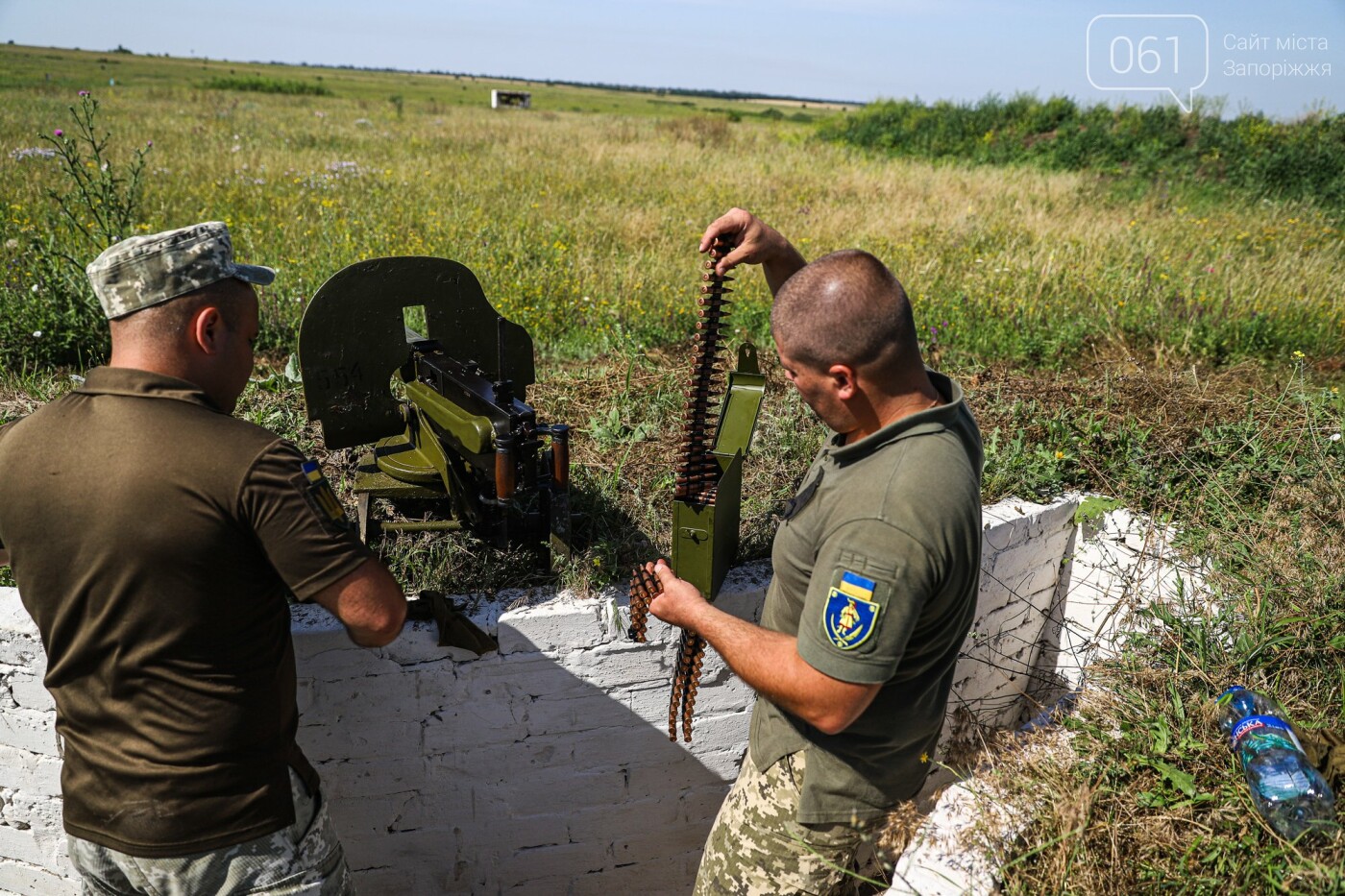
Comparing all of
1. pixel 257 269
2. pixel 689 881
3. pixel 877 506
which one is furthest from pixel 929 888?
pixel 257 269

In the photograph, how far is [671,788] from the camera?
3492 mm

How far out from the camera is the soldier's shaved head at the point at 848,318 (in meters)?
1.94

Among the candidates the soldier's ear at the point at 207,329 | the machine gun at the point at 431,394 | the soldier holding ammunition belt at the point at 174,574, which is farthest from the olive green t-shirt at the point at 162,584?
the machine gun at the point at 431,394

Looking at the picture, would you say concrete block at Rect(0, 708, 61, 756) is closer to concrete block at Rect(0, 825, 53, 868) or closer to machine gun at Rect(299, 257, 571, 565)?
concrete block at Rect(0, 825, 53, 868)

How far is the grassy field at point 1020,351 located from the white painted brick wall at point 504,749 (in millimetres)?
314

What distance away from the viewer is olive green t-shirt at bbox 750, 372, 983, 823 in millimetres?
1818

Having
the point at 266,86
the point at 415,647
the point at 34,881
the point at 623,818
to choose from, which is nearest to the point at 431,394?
the point at 415,647

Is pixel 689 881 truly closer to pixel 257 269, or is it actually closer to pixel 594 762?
pixel 594 762

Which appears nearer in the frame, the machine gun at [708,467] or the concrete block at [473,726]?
the machine gun at [708,467]

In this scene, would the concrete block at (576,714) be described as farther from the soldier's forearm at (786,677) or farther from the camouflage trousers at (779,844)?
the soldier's forearm at (786,677)

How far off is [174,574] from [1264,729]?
→ 9.27 feet

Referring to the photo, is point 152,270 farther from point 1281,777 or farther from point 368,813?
point 1281,777

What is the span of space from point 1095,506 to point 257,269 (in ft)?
11.6

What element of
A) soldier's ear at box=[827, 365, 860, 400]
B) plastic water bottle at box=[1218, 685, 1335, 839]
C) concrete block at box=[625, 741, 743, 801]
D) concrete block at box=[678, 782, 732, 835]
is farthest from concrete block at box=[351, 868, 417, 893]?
plastic water bottle at box=[1218, 685, 1335, 839]
